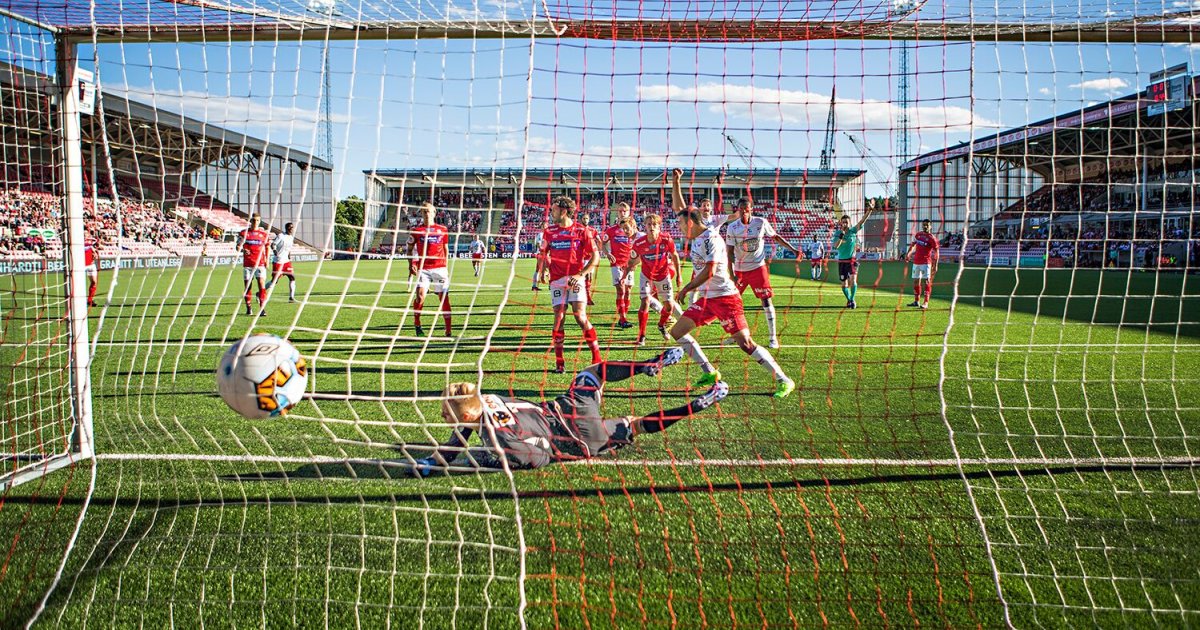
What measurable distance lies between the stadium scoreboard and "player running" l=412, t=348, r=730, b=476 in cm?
445

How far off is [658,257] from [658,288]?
48cm

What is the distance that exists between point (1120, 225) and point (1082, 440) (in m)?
34.7

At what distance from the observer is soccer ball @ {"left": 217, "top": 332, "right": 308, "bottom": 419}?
11.2ft

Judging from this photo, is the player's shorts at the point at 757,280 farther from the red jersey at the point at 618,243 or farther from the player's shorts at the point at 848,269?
the player's shorts at the point at 848,269

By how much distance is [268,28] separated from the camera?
484 centimetres

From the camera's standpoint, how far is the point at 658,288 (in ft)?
36.3

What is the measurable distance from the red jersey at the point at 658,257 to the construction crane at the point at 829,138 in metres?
5.08

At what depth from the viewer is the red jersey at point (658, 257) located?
430 inches

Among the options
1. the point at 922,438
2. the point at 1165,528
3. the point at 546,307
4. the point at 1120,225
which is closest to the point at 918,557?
the point at 1165,528

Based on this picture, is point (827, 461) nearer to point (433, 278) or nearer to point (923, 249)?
point (433, 278)

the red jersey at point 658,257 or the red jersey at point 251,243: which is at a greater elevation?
the red jersey at point 251,243

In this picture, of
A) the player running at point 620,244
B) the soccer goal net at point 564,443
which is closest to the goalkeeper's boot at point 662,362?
the soccer goal net at point 564,443

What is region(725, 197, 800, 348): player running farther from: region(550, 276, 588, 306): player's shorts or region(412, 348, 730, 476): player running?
region(412, 348, 730, 476): player running

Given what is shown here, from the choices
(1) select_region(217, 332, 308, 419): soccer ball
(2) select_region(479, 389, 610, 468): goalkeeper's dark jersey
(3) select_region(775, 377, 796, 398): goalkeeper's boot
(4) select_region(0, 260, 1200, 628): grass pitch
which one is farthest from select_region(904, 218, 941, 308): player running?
(1) select_region(217, 332, 308, 419): soccer ball
